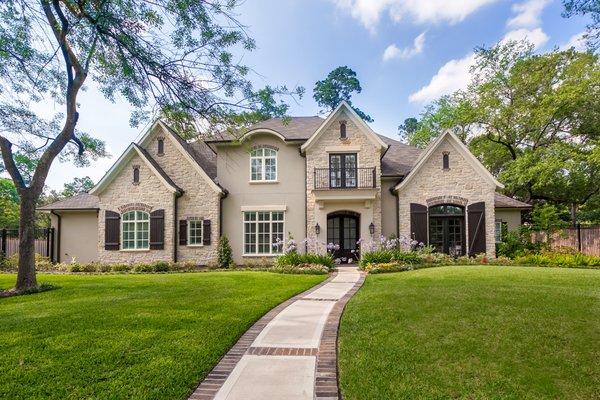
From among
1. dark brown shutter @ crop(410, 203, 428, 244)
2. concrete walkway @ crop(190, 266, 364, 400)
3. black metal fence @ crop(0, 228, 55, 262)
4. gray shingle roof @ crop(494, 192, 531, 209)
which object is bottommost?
concrete walkway @ crop(190, 266, 364, 400)

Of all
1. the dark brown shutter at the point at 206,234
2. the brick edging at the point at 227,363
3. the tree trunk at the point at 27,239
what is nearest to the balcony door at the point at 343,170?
the dark brown shutter at the point at 206,234

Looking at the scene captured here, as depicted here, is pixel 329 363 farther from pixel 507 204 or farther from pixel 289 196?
pixel 507 204

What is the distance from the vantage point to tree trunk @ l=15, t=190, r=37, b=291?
946cm

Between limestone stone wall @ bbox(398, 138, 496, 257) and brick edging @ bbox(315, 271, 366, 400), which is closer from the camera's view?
brick edging @ bbox(315, 271, 366, 400)

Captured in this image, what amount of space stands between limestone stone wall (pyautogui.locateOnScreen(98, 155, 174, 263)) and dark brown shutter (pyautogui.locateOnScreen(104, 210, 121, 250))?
16 cm

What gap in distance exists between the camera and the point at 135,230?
16.7 meters

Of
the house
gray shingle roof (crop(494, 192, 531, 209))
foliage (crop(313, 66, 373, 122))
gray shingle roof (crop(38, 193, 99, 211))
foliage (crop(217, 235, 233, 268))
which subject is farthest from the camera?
foliage (crop(313, 66, 373, 122))

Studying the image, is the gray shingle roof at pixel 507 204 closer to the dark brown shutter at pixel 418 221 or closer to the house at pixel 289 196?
the house at pixel 289 196

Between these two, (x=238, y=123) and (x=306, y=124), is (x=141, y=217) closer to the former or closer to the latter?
(x=306, y=124)

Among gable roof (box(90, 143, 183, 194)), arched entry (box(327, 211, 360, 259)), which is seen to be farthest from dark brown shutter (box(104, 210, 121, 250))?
arched entry (box(327, 211, 360, 259))

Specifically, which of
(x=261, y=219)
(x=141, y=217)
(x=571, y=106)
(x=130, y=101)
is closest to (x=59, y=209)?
(x=141, y=217)

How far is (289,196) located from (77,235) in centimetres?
1098

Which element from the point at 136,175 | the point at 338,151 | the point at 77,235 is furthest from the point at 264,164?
the point at 77,235

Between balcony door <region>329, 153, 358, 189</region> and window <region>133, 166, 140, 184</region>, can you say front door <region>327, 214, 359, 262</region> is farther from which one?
window <region>133, 166, 140, 184</region>
